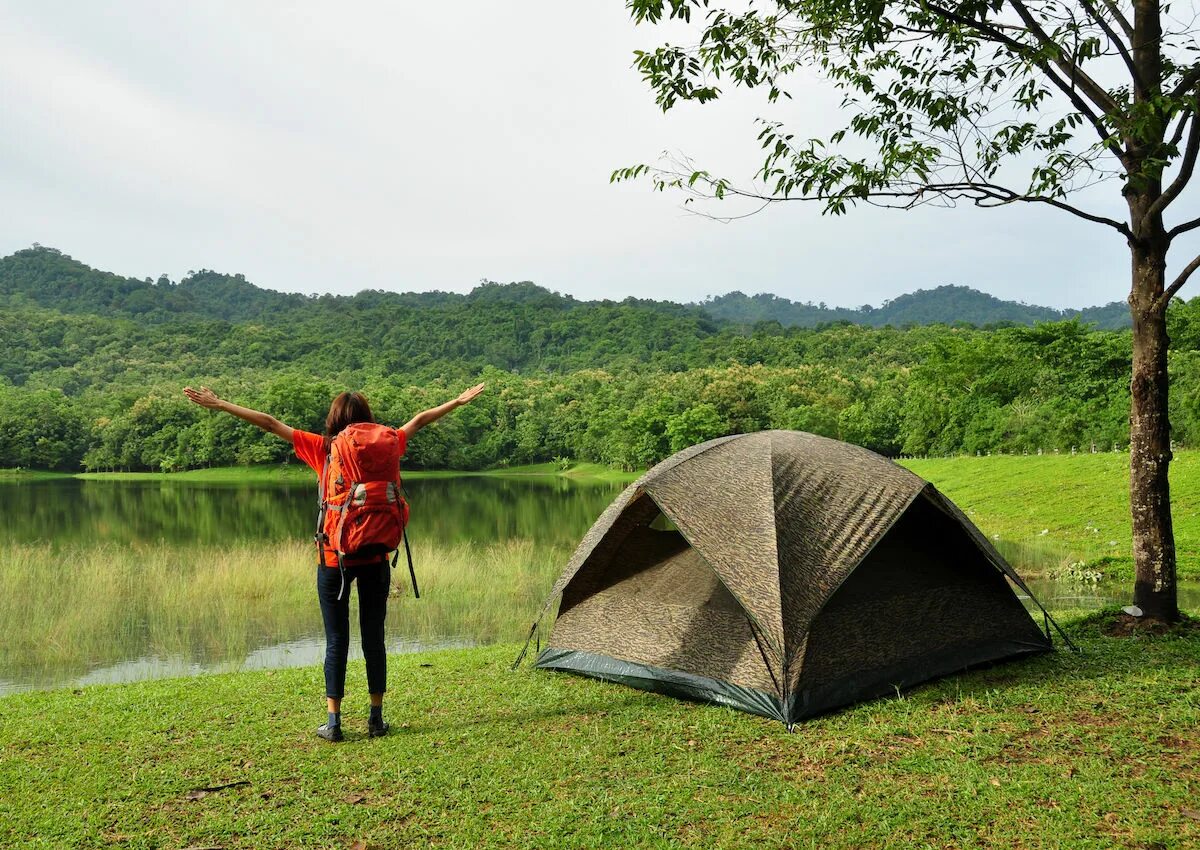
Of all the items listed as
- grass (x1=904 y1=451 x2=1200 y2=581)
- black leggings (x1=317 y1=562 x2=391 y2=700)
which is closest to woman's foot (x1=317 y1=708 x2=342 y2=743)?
black leggings (x1=317 y1=562 x2=391 y2=700)

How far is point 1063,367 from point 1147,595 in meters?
38.8

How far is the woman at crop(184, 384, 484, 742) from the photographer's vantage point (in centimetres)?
504

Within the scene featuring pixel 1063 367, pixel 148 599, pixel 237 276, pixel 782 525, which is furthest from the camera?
pixel 237 276

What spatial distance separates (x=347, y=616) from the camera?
16.6ft

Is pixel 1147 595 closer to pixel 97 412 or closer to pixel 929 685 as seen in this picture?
pixel 929 685

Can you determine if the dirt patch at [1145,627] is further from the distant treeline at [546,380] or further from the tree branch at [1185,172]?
the distant treeline at [546,380]

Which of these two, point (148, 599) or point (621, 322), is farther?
point (621, 322)

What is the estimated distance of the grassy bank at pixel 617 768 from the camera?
3.88m

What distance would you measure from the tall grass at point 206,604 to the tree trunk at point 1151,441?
19.9 ft

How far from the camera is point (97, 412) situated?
64.0m

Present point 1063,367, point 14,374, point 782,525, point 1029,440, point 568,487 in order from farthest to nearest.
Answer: point 14,374 → point 568,487 → point 1063,367 → point 1029,440 → point 782,525

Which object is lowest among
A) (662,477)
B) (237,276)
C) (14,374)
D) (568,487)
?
(568,487)

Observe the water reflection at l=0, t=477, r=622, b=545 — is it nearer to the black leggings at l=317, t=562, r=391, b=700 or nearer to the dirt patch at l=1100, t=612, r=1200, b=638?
the dirt patch at l=1100, t=612, r=1200, b=638

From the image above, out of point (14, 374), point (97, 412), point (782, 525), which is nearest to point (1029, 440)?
point (782, 525)
